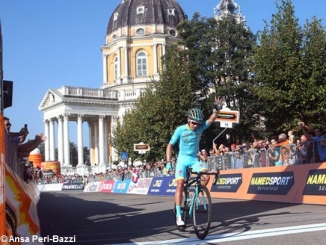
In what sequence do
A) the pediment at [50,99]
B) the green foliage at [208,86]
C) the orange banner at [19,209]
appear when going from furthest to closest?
the pediment at [50,99] < the green foliage at [208,86] < the orange banner at [19,209]

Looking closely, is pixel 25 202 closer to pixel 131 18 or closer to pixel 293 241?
pixel 293 241

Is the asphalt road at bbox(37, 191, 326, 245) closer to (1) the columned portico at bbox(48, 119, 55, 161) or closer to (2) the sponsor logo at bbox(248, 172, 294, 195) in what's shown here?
(2) the sponsor logo at bbox(248, 172, 294, 195)

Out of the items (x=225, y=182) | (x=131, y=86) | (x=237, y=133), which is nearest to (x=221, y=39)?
(x=237, y=133)

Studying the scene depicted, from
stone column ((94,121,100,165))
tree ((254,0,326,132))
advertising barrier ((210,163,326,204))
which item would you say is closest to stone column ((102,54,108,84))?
stone column ((94,121,100,165))

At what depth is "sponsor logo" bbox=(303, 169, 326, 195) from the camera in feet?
44.4

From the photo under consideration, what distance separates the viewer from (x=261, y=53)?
2980cm

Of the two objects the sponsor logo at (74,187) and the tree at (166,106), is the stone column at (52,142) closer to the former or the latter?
the sponsor logo at (74,187)

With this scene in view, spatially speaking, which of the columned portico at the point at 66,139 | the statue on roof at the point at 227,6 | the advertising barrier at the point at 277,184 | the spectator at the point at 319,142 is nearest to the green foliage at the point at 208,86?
the advertising barrier at the point at 277,184

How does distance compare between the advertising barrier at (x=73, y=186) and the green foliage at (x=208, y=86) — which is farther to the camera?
the advertising barrier at (x=73, y=186)

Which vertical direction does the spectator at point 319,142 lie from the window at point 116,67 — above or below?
below

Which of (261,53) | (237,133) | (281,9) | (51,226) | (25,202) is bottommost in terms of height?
(51,226)

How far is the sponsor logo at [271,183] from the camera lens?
602 inches

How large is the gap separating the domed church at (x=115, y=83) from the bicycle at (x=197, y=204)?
7864cm

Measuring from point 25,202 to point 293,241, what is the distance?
333 centimetres
